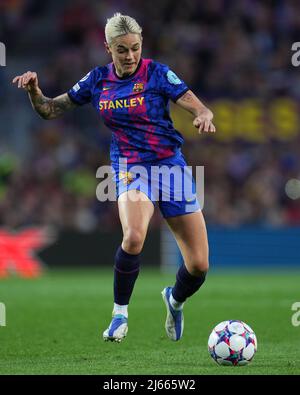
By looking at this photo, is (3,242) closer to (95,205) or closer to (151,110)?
(95,205)

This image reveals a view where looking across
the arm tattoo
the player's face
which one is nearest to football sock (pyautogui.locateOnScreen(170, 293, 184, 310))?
the arm tattoo

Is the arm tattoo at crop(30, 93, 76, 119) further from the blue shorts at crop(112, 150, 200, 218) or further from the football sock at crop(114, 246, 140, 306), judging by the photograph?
the football sock at crop(114, 246, 140, 306)

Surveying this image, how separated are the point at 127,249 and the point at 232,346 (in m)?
1.03

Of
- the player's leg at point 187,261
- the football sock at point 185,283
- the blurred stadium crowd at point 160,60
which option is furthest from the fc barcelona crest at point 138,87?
the blurred stadium crowd at point 160,60

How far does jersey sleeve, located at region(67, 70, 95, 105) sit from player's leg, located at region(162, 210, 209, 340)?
109 centimetres

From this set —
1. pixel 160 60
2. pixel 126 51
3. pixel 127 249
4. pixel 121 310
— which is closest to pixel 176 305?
pixel 121 310

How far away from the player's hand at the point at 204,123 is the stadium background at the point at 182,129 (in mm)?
9454

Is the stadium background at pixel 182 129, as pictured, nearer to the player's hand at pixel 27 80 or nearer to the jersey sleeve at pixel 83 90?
the jersey sleeve at pixel 83 90

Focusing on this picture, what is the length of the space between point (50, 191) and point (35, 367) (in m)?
11.0

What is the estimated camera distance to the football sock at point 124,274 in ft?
22.4

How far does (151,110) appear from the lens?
6961 mm

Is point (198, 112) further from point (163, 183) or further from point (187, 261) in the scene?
point (187, 261)

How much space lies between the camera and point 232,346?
6250 mm
